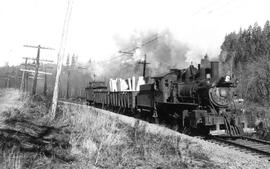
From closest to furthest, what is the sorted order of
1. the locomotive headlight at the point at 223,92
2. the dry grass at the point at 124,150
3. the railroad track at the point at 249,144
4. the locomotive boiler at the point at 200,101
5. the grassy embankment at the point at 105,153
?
the grassy embankment at the point at 105,153, the dry grass at the point at 124,150, the railroad track at the point at 249,144, the locomotive boiler at the point at 200,101, the locomotive headlight at the point at 223,92

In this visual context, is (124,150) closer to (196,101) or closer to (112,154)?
(112,154)

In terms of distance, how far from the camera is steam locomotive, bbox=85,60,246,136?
10.2 metres

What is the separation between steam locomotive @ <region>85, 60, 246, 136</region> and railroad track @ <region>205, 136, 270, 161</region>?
456 millimetres

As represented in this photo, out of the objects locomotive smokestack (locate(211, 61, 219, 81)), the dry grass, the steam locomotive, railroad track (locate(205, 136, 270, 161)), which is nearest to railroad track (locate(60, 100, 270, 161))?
railroad track (locate(205, 136, 270, 161))

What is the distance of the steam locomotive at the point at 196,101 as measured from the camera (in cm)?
1017

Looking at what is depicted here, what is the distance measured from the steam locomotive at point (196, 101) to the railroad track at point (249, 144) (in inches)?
17.9

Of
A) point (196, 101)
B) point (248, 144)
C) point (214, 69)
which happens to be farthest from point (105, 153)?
point (214, 69)

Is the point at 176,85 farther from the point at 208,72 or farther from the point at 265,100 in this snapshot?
the point at 265,100

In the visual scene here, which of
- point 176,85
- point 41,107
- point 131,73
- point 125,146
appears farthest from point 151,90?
point 131,73

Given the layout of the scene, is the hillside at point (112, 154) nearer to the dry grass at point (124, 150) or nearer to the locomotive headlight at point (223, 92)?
the dry grass at point (124, 150)

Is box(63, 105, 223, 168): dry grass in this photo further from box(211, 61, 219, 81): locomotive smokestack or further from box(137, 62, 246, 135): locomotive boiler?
box(211, 61, 219, 81): locomotive smokestack

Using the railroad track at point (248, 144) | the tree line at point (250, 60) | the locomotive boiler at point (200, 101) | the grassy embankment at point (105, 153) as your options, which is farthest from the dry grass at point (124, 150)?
the tree line at point (250, 60)

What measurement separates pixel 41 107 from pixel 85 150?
6472 mm

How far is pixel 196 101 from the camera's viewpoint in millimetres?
10977
